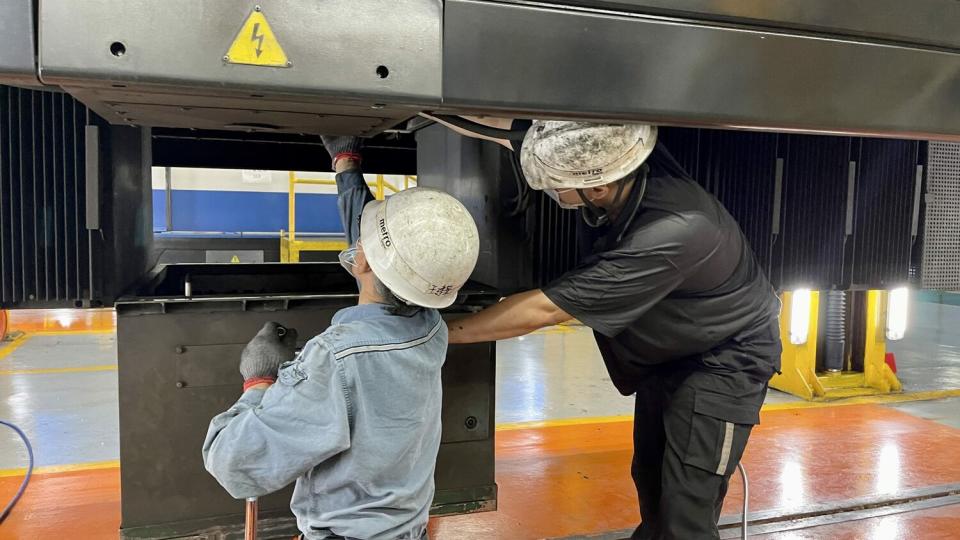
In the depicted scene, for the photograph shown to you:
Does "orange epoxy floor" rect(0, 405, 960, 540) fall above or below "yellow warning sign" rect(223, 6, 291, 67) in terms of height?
below

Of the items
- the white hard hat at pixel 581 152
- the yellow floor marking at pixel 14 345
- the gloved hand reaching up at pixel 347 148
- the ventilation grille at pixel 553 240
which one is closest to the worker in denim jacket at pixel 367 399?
the white hard hat at pixel 581 152

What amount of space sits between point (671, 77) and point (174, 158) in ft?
6.45

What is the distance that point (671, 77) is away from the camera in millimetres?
1124

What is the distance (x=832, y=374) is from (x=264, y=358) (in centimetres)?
490

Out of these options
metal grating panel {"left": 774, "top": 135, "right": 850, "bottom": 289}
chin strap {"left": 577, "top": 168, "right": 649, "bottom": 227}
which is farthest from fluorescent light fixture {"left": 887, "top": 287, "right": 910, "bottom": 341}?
chin strap {"left": 577, "top": 168, "right": 649, "bottom": 227}

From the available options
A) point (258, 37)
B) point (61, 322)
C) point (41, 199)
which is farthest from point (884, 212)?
point (61, 322)

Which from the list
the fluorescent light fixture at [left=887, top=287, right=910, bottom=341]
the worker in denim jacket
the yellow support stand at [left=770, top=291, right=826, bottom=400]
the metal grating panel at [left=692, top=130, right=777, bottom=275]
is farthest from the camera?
the yellow support stand at [left=770, top=291, right=826, bottom=400]

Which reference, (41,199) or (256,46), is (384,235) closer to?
(256,46)

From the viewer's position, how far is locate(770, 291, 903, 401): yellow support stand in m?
4.78

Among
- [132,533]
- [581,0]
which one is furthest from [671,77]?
[132,533]

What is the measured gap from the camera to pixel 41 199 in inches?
62.7

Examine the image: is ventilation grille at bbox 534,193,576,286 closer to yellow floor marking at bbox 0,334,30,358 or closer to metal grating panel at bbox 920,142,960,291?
metal grating panel at bbox 920,142,960,291

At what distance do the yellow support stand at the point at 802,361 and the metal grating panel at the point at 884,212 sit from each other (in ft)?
7.56

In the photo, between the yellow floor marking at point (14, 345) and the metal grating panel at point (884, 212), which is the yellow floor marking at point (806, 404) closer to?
the metal grating panel at point (884, 212)
